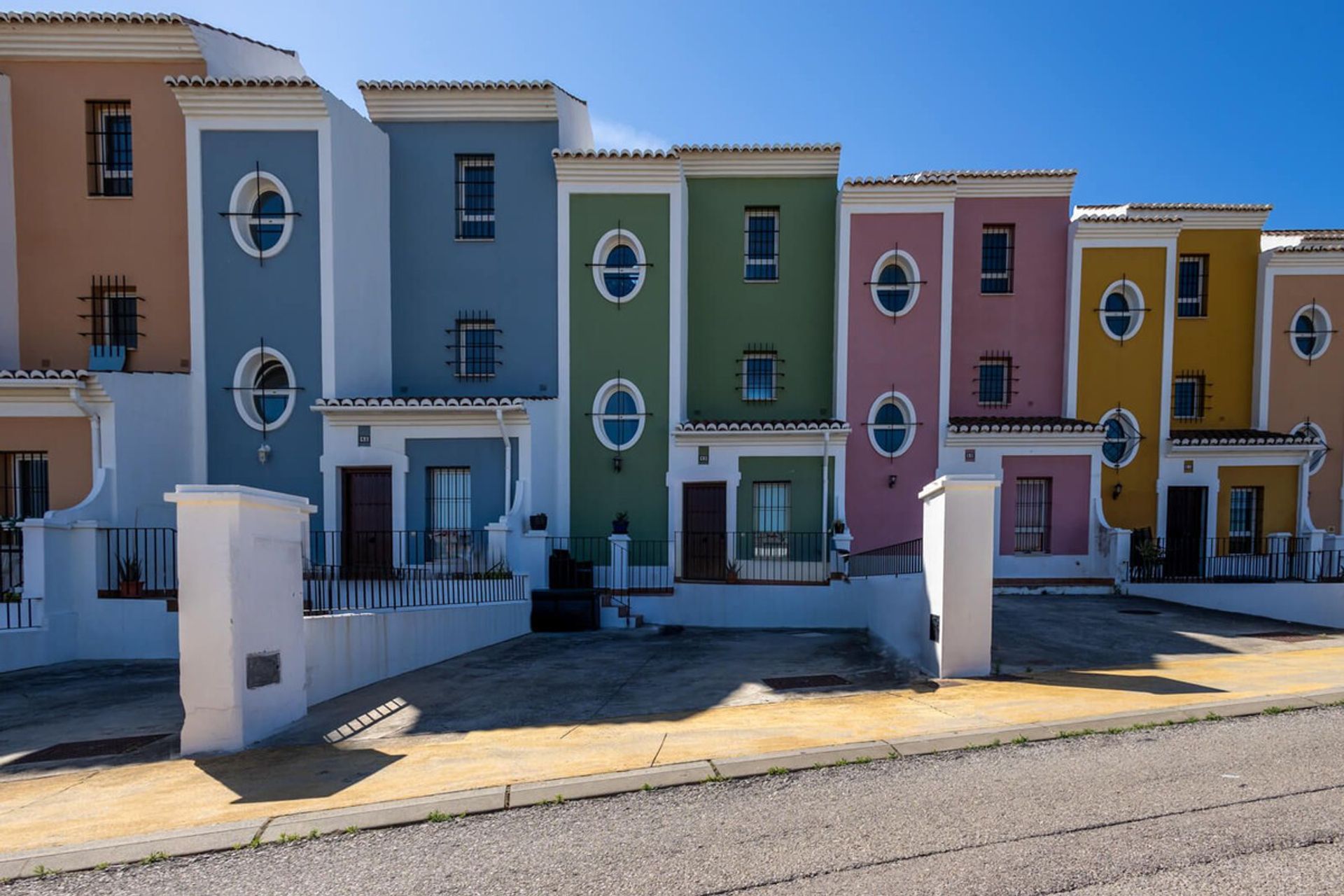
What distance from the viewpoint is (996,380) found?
17.7 m

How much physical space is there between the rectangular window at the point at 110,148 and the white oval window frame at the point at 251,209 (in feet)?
10.1

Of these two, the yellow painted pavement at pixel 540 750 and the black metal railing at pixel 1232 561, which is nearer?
the yellow painted pavement at pixel 540 750

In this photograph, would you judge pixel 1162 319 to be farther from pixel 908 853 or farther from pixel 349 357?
pixel 349 357

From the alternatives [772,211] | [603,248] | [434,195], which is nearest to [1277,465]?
[772,211]

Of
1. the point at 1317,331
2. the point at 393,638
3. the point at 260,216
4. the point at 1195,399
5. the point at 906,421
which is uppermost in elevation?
the point at 260,216

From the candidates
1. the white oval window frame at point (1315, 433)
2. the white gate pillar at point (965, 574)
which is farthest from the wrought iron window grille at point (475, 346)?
the white oval window frame at point (1315, 433)

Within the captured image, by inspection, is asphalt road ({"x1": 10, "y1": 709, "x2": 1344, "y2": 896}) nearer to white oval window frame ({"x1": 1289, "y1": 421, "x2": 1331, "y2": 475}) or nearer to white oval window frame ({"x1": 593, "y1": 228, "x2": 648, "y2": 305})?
white oval window frame ({"x1": 593, "y1": 228, "x2": 648, "y2": 305})

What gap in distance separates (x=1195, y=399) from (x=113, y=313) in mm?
28280

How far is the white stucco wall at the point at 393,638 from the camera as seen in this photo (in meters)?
7.64

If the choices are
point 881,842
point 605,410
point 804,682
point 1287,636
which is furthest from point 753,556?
point 881,842

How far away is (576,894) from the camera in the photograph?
3320 millimetres

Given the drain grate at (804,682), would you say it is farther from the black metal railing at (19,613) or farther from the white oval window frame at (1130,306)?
the white oval window frame at (1130,306)

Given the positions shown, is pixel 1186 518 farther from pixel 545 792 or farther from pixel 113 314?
pixel 113 314

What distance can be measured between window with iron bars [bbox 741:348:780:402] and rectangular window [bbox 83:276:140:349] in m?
14.5
